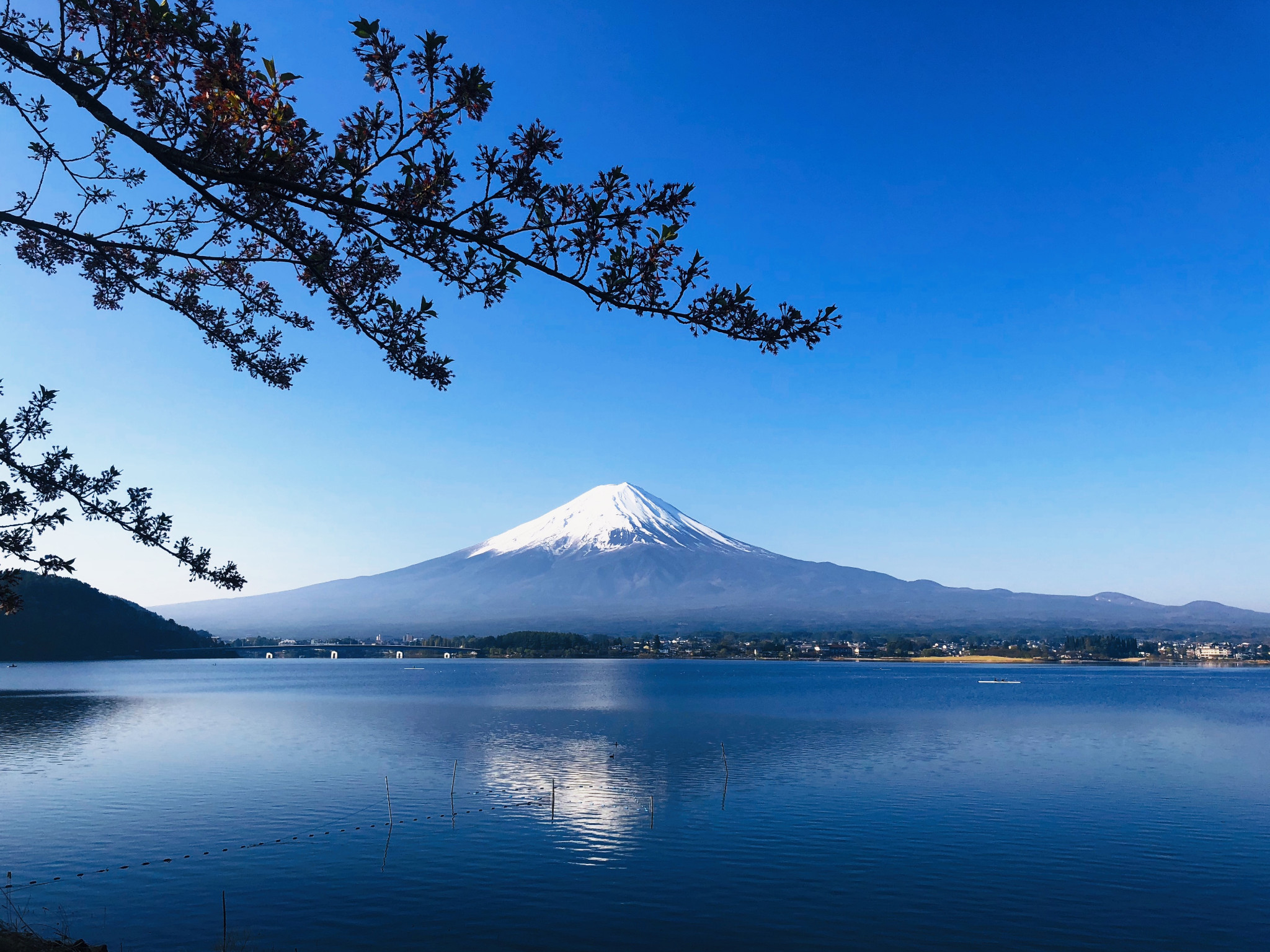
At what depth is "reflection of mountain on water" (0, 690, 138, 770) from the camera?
157ft

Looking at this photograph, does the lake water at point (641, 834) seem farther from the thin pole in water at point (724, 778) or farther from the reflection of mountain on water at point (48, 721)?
the reflection of mountain on water at point (48, 721)

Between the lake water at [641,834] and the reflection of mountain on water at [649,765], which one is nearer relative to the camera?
the lake water at [641,834]

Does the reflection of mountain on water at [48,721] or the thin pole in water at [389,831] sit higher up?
the thin pole in water at [389,831]

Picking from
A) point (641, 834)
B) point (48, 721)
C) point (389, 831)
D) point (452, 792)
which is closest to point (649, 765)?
point (452, 792)

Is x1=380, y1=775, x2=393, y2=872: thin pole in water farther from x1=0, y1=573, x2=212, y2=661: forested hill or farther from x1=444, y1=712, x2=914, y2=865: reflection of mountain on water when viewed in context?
x1=0, y1=573, x2=212, y2=661: forested hill

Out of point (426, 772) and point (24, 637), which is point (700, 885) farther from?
point (24, 637)

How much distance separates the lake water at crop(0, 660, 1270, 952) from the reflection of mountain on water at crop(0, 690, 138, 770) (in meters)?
0.51

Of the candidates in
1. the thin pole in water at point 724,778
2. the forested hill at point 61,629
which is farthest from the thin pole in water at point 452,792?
the forested hill at point 61,629

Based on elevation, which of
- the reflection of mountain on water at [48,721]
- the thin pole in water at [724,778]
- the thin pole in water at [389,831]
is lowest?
the reflection of mountain on water at [48,721]

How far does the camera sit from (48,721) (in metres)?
65.3

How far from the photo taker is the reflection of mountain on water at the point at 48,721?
47.8 metres

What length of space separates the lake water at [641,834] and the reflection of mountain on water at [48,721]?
0.51m

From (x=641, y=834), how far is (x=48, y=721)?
5912cm

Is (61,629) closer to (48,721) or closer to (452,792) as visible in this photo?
(48,721)
